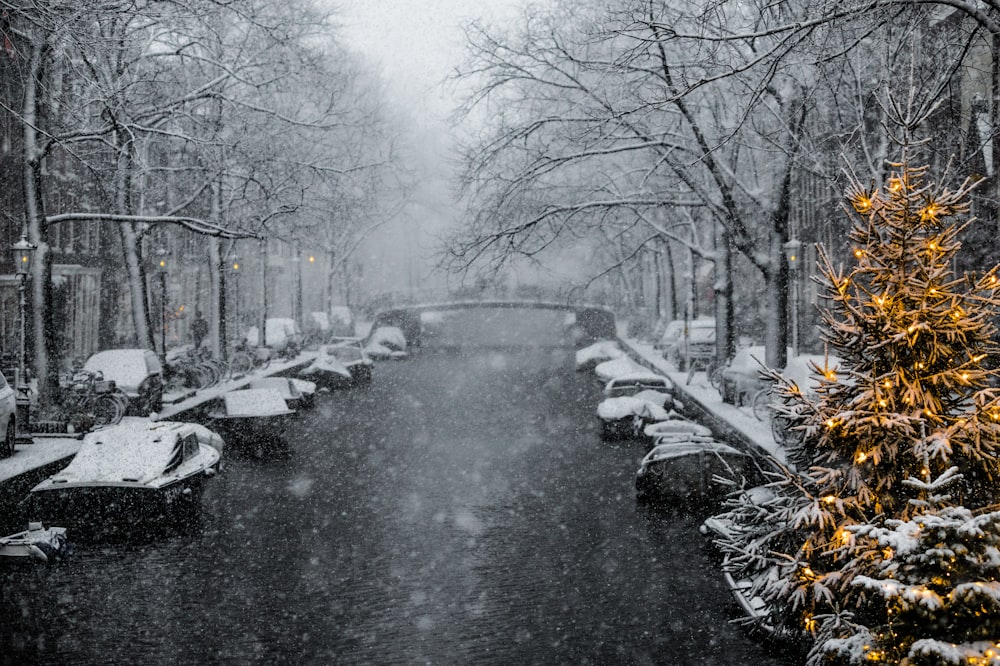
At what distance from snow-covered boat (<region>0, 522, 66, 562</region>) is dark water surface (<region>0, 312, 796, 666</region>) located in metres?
0.20

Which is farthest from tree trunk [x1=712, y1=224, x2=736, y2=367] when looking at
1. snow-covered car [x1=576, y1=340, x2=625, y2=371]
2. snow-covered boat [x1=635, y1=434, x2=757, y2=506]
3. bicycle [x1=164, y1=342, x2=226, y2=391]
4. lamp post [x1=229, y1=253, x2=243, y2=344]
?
lamp post [x1=229, y1=253, x2=243, y2=344]

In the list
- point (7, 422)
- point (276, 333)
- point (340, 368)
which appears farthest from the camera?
point (276, 333)

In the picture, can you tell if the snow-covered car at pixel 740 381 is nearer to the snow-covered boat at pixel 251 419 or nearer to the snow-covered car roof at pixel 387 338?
the snow-covered boat at pixel 251 419

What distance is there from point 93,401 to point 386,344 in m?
27.3

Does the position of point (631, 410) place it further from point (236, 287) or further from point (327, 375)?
point (236, 287)

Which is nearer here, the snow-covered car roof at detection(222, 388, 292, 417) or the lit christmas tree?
the lit christmas tree

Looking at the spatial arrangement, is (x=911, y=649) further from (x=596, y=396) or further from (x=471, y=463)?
(x=596, y=396)

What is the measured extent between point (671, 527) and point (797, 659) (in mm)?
4516

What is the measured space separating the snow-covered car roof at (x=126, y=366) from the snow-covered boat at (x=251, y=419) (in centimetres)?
242

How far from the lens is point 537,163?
18.2m

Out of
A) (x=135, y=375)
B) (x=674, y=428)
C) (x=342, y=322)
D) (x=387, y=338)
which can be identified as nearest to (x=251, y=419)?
(x=135, y=375)

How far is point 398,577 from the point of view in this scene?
1061 centimetres

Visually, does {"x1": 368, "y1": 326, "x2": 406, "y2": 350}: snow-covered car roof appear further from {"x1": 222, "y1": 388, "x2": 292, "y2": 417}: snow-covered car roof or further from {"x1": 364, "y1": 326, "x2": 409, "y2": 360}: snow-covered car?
{"x1": 222, "y1": 388, "x2": 292, "y2": 417}: snow-covered car roof

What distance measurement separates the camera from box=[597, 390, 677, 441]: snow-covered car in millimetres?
20594
